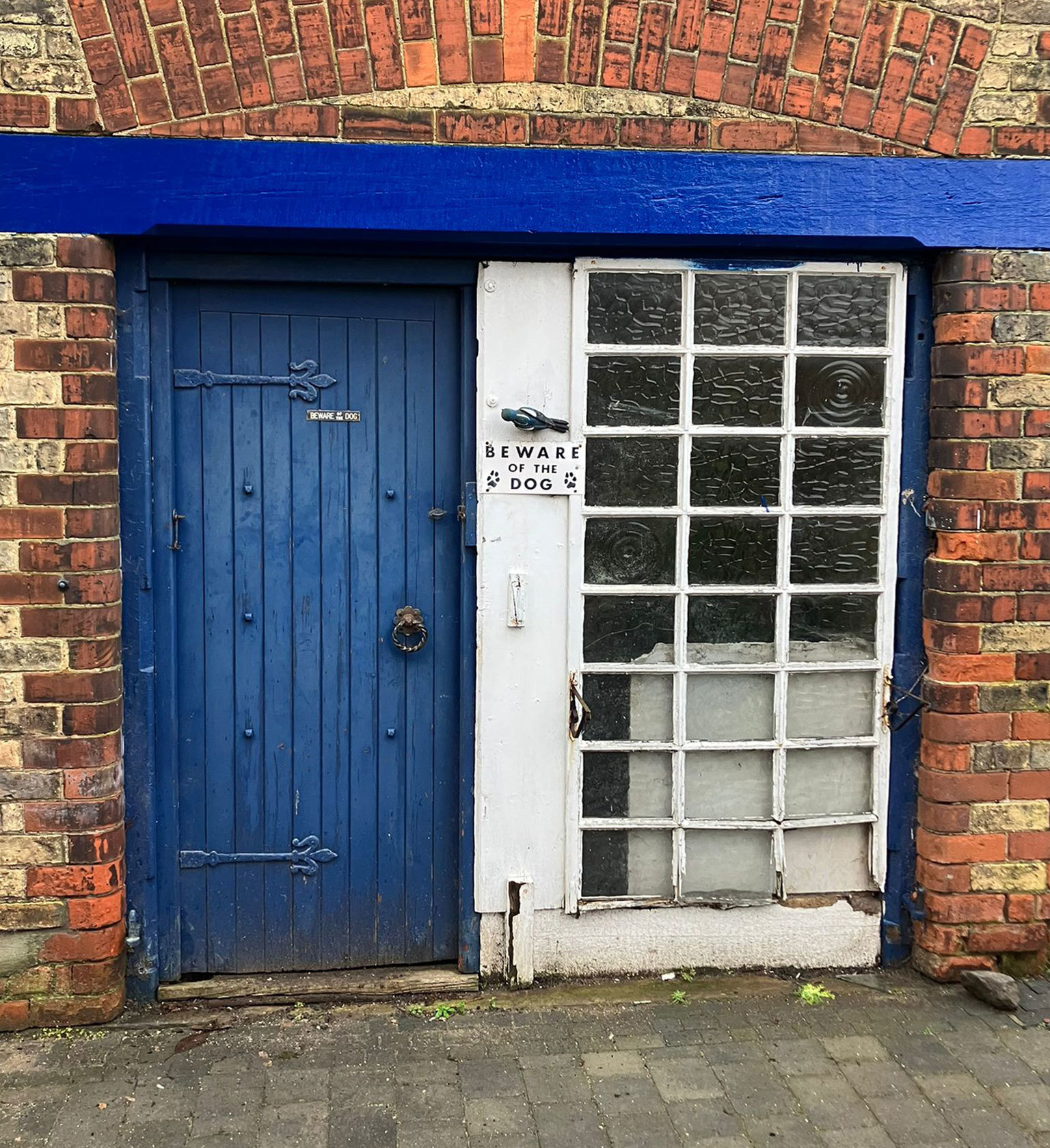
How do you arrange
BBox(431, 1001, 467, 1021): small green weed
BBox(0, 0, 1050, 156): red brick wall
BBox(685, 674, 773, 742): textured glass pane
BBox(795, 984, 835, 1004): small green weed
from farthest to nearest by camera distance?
1. BBox(685, 674, 773, 742): textured glass pane
2. BBox(795, 984, 835, 1004): small green weed
3. BBox(431, 1001, 467, 1021): small green weed
4. BBox(0, 0, 1050, 156): red brick wall

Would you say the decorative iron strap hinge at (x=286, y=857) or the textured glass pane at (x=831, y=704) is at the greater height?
the textured glass pane at (x=831, y=704)

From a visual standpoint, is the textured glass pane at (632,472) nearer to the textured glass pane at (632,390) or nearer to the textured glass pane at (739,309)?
the textured glass pane at (632,390)

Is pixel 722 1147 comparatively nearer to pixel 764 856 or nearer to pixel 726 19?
pixel 764 856

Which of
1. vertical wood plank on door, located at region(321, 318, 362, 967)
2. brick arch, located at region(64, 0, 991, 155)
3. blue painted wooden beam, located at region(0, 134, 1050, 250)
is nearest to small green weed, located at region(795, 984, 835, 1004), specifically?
vertical wood plank on door, located at region(321, 318, 362, 967)

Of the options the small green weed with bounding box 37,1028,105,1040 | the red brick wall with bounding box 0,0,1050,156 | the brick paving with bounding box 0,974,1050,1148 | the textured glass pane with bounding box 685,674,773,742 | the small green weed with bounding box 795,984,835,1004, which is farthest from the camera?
the textured glass pane with bounding box 685,674,773,742

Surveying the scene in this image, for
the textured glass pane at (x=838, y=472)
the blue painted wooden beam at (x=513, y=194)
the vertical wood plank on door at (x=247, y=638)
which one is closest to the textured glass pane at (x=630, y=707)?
the textured glass pane at (x=838, y=472)

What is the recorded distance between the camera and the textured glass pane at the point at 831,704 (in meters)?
3.89

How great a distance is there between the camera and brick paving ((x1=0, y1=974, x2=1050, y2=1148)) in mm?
3023

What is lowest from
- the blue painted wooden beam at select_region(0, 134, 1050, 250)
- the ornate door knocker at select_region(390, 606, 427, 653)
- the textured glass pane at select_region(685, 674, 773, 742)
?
the textured glass pane at select_region(685, 674, 773, 742)

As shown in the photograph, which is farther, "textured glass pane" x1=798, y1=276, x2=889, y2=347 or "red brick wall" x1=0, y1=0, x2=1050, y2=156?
"textured glass pane" x1=798, y1=276, x2=889, y2=347

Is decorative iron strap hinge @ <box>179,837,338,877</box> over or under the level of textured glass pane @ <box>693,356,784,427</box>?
under

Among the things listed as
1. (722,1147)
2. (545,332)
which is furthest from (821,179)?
(722,1147)

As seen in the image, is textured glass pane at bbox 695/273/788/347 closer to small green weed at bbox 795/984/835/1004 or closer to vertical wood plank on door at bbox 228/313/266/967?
vertical wood plank on door at bbox 228/313/266/967

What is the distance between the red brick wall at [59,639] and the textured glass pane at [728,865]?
81.0 inches
